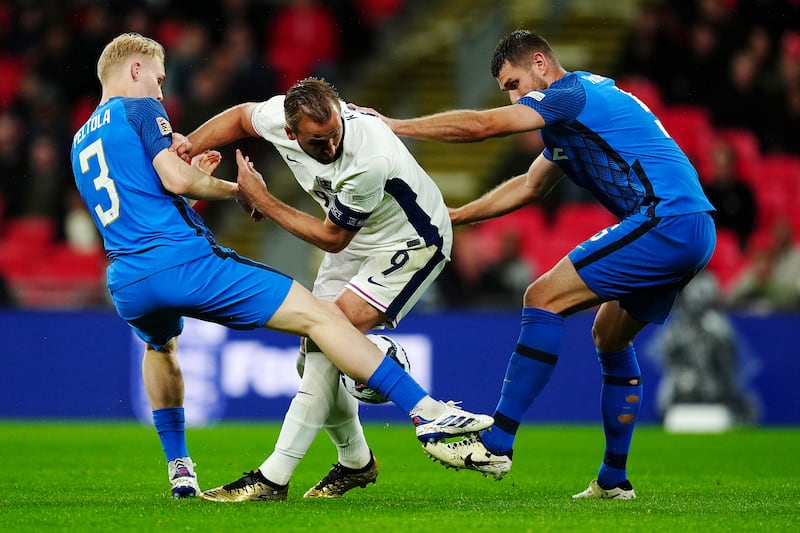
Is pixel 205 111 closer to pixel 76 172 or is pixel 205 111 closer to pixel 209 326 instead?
pixel 209 326

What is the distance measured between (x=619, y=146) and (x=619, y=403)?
50.8 inches

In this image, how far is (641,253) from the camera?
234 inches

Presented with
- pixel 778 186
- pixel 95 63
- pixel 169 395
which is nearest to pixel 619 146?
pixel 169 395

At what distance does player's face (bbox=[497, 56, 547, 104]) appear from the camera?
620 centimetres

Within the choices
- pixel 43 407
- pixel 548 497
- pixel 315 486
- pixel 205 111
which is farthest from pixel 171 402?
pixel 205 111

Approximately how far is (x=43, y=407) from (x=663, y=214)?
788cm

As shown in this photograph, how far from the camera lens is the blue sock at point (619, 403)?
6.32m

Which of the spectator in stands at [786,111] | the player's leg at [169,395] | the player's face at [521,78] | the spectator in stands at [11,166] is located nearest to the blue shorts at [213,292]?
the player's leg at [169,395]

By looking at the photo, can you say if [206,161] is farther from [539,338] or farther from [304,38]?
[304,38]

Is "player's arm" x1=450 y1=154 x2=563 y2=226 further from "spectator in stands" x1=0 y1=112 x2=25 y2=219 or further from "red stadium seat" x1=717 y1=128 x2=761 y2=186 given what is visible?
"spectator in stands" x1=0 y1=112 x2=25 y2=219

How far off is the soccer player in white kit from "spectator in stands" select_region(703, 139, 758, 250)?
22.7 ft

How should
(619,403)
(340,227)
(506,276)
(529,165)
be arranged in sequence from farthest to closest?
(529,165), (506,276), (619,403), (340,227)

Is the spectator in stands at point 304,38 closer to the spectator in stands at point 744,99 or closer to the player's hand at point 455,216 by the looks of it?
the spectator in stands at point 744,99

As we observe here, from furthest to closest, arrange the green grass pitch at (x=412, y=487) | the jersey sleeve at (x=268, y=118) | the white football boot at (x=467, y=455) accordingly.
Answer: the jersey sleeve at (x=268, y=118), the white football boot at (x=467, y=455), the green grass pitch at (x=412, y=487)
